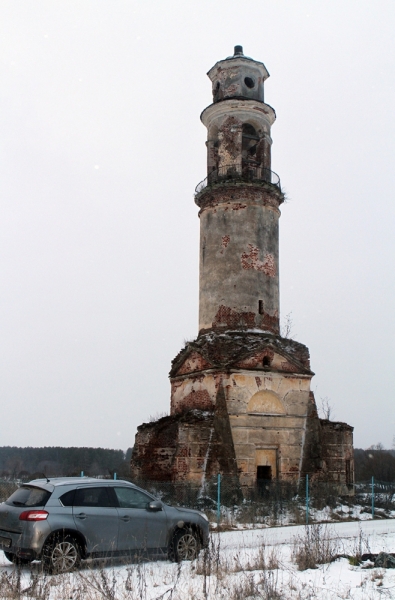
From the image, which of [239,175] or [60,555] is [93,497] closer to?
[60,555]

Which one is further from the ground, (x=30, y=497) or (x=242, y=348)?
(x=242, y=348)

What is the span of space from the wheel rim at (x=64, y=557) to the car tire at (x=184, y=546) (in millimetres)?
1776

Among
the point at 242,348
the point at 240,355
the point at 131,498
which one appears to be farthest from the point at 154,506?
the point at 242,348

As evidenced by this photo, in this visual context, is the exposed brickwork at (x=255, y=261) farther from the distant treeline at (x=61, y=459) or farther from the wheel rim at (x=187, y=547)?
the distant treeline at (x=61, y=459)

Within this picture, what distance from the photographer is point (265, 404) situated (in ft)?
78.7

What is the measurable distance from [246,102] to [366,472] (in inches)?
1710

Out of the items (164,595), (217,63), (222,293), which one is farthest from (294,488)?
(217,63)

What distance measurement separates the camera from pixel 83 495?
32.0 feet

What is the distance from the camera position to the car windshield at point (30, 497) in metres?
9.34

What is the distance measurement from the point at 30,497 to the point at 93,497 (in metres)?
0.95

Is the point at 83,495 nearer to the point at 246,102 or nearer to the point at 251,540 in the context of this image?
the point at 251,540

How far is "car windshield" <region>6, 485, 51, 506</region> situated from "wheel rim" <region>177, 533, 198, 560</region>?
7.70 feet

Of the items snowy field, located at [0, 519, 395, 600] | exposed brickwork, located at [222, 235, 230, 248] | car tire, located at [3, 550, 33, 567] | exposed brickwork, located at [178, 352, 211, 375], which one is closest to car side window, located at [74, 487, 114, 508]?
snowy field, located at [0, 519, 395, 600]

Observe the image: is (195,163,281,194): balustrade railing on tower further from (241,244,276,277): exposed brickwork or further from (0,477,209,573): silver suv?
(0,477,209,573): silver suv
